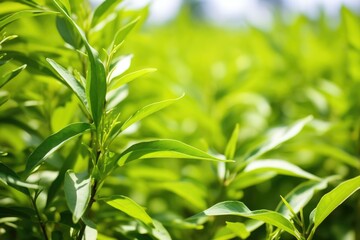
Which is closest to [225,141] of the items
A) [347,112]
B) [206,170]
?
[206,170]

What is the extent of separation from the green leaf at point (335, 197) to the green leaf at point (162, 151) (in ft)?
0.88

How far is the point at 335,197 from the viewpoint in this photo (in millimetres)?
827

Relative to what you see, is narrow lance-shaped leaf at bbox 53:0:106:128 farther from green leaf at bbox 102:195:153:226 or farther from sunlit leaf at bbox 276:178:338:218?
sunlit leaf at bbox 276:178:338:218

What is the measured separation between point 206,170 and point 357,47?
736 millimetres

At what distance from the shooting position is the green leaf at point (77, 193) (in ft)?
2.32

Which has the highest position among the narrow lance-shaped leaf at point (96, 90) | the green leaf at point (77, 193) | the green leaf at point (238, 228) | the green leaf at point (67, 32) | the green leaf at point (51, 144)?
the green leaf at point (67, 32)

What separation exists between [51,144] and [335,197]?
0.61 meters

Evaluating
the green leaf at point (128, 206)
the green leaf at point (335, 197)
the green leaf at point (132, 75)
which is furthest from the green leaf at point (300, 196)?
the green leaf at point (132, 75)

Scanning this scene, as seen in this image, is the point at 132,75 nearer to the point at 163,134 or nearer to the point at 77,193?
the point at 77,193

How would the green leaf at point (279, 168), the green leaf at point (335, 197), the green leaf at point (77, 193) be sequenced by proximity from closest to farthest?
the green leaf at point (77, 193) < the green leaf at point (335, 197) < the green leaf at point (279, 168)

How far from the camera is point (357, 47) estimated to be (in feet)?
4.55

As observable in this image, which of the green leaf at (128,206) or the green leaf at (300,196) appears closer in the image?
the green leaf at (128,206)

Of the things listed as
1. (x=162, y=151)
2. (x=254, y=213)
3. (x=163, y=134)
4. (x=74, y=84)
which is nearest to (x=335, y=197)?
(x=254, y=213)

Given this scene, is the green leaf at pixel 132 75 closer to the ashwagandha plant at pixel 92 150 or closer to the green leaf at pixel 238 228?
the ashwagandha plant at pixel 92 150
